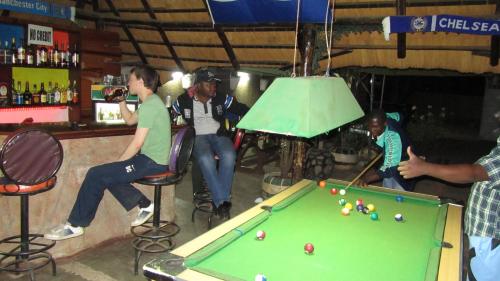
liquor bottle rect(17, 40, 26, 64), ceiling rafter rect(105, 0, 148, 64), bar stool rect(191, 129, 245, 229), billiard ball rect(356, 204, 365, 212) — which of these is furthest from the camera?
ceiling rafter rect(105, 0, 148, 64)

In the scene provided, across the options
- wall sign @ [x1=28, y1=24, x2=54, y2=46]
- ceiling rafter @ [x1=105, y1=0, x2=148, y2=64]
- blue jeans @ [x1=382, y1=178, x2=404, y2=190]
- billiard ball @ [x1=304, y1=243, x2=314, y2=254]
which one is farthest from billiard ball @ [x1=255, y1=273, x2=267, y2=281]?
ceiling rafter @ [x1=105, y1=0, x2=148, y2=64]

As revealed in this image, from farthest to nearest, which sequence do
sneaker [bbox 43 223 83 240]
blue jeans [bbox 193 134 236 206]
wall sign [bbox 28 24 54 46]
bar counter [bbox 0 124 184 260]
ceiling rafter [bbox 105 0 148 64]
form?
ceiling rafter [bbox 105 0 148 64], wall sign [bbox 28 24 54 46], blue jeans [bbox 193 134 236 206], bar counter [bbox 0 124 184 260], sneaker [bbox 43 223 83 240]

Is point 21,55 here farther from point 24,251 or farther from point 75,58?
point 24,251

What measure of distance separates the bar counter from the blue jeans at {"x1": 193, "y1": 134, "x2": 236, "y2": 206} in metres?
0.84

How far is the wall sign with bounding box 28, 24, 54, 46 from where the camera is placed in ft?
18.2

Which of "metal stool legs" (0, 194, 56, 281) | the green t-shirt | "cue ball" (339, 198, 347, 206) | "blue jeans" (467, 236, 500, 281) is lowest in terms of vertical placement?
"metal stool legs" (0, 194, 56, 281)

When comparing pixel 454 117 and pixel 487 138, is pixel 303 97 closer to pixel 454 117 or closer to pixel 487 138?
pixel 487 138

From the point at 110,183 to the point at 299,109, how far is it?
1.80 m

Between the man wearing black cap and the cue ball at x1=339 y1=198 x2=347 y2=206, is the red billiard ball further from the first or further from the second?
the man wearing black cap

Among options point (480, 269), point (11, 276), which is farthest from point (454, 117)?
point (11, 276)

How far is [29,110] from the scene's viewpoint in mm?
5422

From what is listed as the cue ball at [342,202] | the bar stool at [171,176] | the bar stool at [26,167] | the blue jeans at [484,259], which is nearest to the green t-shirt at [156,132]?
the bar stool at [171,176]

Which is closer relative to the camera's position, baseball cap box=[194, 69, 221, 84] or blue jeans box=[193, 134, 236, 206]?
blue jeans box=[193, 134, 236, 206]

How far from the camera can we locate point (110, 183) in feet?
9.50
